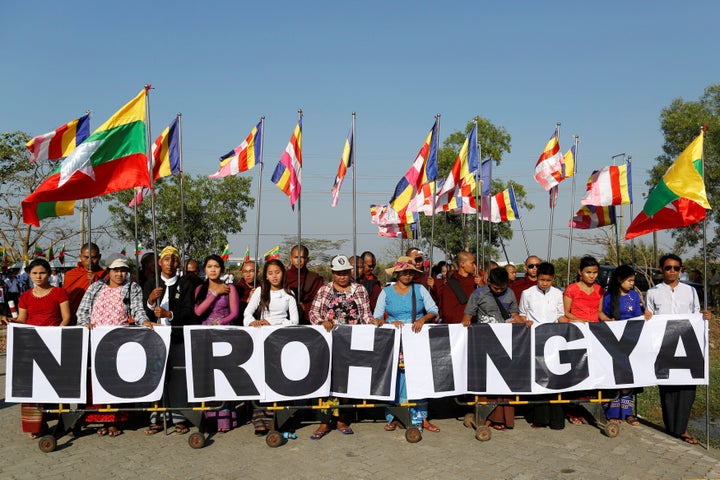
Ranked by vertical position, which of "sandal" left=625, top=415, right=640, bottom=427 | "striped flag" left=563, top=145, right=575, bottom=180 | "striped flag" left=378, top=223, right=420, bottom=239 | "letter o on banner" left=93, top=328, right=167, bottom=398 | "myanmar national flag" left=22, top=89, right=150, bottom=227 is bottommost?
"sandal" left=625, top=415, right=640, bottom=427

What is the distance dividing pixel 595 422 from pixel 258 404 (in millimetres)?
3858

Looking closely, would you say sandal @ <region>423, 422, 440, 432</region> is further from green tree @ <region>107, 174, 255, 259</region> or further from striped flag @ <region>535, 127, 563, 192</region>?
green tree @ <region>107, 174, 255, 259</region>

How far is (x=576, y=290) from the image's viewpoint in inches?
280

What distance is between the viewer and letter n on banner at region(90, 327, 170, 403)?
21.7ft

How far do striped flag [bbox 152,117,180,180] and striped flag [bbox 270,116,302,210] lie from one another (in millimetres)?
2121

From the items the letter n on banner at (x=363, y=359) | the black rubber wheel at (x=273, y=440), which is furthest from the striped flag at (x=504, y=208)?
the black rubber wheel at (x=273, y=440)

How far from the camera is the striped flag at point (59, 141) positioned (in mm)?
7883

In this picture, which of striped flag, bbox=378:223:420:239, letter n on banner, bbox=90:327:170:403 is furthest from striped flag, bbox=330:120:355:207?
striped flag, bbox=378:223:420:239

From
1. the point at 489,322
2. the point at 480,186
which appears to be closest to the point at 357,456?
the point at 489,322

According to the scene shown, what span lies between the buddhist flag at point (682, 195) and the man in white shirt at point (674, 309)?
62cm

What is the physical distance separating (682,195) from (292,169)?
5098 millimetres

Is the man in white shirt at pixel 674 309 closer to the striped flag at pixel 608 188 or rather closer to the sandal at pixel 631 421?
the sandal at pixel 631 421

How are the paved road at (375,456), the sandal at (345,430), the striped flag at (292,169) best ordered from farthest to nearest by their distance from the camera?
1. the striped flag at (292,169)
2. the sandal at (345,430)
3. the paved road at (375,456)

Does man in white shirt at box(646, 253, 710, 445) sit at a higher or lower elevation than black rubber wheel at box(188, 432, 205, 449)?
higher
